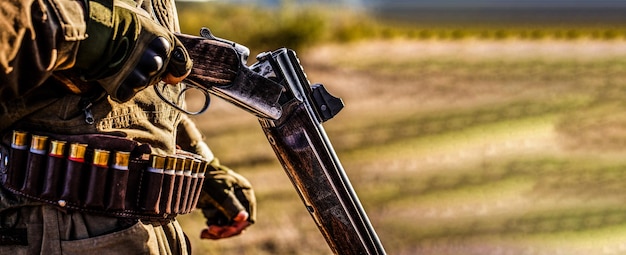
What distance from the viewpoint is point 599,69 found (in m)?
17.7

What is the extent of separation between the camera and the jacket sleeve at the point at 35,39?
264 centimetres

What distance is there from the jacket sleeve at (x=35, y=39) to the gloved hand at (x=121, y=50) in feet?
0.15

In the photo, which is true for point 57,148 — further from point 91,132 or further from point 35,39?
point 35,39

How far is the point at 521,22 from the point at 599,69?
317 inches

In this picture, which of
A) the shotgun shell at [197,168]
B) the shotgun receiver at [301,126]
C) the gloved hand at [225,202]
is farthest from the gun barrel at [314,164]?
the gloved hand at [225,202]

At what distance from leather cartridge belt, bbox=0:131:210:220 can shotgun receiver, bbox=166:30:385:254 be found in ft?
1.07

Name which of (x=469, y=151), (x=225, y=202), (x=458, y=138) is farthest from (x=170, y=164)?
(x=458, y=138)

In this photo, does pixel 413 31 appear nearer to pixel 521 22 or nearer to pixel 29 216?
pixel 521 22

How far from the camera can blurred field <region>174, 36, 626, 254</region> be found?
9055 mm

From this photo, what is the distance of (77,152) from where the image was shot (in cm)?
309

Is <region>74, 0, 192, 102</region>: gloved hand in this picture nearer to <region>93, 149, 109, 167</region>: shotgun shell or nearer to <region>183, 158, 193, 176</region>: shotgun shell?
<region>93, 149, 109, 167</region>: shotgun shell

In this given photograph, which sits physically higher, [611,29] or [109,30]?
[109,30]

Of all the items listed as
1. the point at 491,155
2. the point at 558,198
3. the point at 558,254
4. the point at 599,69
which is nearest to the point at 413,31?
the point at 599,69

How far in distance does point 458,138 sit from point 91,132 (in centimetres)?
1046
